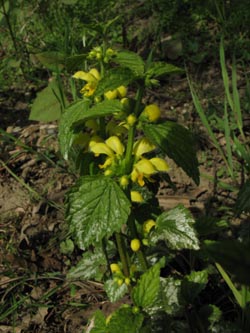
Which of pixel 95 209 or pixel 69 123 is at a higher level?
pixel 69 123

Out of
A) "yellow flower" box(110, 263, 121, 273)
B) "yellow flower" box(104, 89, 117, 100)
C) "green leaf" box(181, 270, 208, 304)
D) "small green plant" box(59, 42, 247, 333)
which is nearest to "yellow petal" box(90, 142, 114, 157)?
"small green plant" box(59, 42, 247, 333)

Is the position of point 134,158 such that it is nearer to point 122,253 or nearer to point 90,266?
point 122,253

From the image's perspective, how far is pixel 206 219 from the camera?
52.5 inches

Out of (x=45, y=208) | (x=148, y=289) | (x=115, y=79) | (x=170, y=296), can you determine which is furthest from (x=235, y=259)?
(x=45, y=208)

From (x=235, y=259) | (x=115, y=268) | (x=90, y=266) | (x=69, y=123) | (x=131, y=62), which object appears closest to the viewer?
(x=235, y=259)

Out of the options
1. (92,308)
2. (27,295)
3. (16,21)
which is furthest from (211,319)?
(16,21)

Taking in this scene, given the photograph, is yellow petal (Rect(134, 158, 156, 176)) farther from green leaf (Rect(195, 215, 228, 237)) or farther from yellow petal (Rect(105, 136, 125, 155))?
green leaf (Rect(195, 215, 228, 237))

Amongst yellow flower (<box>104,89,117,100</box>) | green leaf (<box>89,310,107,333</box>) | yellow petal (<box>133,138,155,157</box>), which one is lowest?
green leaf (<box>89,310,107,333</box>)

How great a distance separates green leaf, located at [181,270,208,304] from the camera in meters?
1.30

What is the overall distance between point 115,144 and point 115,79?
0.23 m

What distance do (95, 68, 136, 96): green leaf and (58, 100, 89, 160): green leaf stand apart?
214mm

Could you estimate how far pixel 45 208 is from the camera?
2045mm

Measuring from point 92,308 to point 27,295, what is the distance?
26 centimetres

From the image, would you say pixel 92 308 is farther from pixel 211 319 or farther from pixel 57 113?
pixel 57 113
